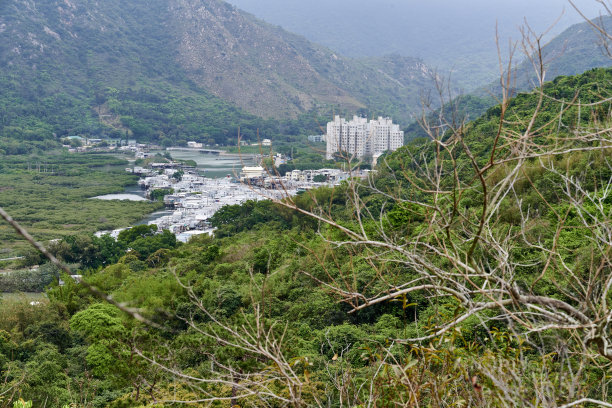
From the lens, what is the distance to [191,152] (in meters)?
38.9

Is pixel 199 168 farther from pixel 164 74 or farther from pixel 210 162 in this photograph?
pixel 164 74

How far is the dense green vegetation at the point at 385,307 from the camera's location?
1.32 m

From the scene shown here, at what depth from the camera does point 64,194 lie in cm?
2381

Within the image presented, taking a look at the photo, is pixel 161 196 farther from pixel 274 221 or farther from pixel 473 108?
pixel 473 108

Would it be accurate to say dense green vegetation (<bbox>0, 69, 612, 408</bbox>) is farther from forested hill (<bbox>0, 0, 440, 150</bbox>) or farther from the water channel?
forested hill (<bbox>0, 0, 440, 150</bbox>)

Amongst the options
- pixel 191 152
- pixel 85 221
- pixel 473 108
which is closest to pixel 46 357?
pixel 85 221

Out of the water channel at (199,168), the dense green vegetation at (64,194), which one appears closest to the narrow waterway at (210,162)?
the water channel at (199,168)

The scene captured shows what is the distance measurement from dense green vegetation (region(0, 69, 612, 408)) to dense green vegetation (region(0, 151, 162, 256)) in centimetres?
879

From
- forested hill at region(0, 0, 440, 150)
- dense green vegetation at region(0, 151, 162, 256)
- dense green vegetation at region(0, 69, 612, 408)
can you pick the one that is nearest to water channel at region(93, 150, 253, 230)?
dense green vegetation at region(0, 151, 162, 256)

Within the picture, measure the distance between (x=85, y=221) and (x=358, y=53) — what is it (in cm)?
8407

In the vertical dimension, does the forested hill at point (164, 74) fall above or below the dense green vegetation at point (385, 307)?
above

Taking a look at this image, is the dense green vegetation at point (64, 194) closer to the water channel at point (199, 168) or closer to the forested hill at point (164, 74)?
the water channel at point (199, 168)

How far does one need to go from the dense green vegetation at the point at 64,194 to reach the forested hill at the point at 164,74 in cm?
713

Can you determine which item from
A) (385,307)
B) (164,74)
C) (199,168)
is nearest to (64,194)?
(199,168)
